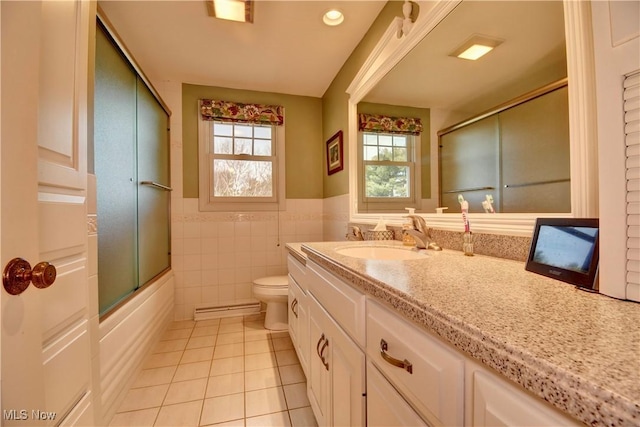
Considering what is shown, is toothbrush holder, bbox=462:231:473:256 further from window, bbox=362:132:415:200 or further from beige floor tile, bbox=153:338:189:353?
beige floor tile, bbox=153:338:189:353

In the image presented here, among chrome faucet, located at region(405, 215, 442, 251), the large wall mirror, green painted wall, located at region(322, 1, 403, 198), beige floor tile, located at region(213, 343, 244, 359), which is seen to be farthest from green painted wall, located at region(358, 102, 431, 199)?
beige floor tile, located at region(213, 343, 244, 359)

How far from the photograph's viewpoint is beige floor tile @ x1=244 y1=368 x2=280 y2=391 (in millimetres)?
1557

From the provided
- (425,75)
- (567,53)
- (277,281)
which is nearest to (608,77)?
(567,53)

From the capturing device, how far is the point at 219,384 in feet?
5.18

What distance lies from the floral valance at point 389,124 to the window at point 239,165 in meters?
1.15

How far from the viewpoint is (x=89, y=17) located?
3.26 feet

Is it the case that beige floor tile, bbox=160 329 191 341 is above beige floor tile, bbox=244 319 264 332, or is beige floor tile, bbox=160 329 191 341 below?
above

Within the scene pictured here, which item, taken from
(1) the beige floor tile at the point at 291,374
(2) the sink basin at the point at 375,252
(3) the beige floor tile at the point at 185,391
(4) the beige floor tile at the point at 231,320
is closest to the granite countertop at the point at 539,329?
(2) the sink basin at the point at 375,252

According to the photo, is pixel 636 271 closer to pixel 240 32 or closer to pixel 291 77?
pixel 240 32

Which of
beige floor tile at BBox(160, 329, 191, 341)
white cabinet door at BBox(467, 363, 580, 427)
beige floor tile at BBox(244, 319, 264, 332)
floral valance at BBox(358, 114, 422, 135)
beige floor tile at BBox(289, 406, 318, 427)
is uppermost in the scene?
floral valance at BBox(358, 114, 422, 135)

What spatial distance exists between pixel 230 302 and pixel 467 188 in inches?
94.2

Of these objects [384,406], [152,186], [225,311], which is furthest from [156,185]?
[384,406]

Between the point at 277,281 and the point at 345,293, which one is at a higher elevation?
the point at 345,293

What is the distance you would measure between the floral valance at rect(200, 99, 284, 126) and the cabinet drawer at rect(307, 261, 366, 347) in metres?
2.05
